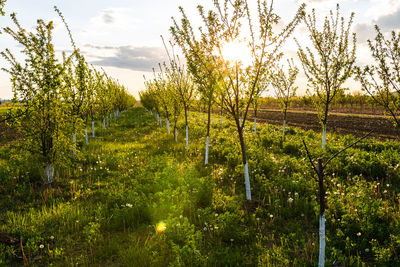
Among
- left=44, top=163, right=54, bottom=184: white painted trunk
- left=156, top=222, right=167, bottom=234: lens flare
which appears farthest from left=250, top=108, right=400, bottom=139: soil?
left=44, top=163, right=54, bottom=184: white painted trunk

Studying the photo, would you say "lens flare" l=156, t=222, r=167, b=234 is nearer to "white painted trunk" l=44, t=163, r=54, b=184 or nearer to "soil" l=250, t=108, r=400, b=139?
"white painted trunk" l=44, t=163, r=54, b=184

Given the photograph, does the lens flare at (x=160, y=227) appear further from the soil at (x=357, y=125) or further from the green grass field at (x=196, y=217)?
the soil at (x=357, y=125)

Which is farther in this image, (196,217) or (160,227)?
(196,217)

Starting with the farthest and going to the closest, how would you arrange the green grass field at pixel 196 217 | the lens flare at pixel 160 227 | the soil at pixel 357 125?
the soil at pixel 357 125 → the lens flare at pixel 160 227 → the green grass field at pixel 196 217

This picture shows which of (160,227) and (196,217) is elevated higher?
(160,227)

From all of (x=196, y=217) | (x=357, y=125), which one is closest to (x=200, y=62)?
(x=196, y=217)

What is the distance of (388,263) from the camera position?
13.7 ft

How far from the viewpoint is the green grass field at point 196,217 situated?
459 centimetres

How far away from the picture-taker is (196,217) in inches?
246

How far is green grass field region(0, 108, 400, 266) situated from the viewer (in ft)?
15.1

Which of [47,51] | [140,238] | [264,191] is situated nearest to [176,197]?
[140,238]

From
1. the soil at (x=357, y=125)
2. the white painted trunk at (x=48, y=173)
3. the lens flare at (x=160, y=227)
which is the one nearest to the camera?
the lens flare at (x=160, y=227)

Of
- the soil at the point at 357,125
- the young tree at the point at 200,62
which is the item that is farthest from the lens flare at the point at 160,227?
the soil at the point at 357,125

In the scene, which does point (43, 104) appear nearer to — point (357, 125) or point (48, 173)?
point (48, 173)
